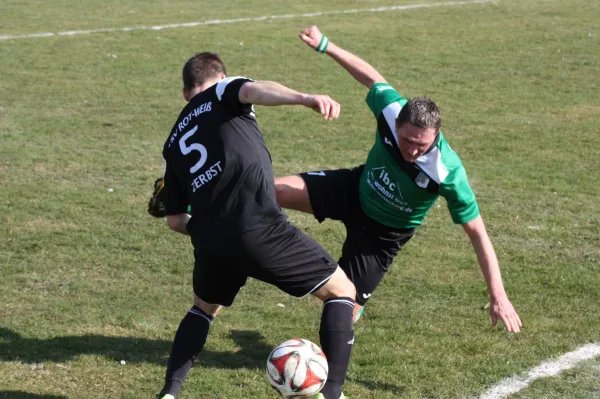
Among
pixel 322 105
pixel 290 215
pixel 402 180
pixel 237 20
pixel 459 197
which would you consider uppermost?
pixel 322 105

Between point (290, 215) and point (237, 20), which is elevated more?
point (290, 215)

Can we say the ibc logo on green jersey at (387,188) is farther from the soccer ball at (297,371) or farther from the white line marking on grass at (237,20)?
the white line marking on grass at (237,20)

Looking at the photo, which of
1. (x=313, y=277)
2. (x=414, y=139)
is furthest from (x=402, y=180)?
(x=313, y=277)

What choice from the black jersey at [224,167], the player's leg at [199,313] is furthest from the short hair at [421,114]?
the player's leg at [199,313]

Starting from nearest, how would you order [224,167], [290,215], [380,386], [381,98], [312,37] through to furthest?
1. [224,167]
2. [380,386]
3. [312,37]
4. [381,98]
5. [290,215]

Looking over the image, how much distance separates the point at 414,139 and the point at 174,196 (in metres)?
1.53

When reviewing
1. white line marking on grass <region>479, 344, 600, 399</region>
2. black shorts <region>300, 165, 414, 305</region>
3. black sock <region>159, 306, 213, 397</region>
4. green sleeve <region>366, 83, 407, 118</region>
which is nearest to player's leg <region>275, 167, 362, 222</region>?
black shorts <region>300, 165, 414, 305</region>

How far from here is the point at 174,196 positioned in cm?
569

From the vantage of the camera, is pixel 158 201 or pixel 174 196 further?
pixel 158 201

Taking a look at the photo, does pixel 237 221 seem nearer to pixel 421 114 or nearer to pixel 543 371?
pixel 421 114

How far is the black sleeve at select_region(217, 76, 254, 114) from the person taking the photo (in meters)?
5.23

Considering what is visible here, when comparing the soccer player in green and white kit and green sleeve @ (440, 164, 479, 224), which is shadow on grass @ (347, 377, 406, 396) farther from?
green sleeve @ (440, 164, 479, 224)

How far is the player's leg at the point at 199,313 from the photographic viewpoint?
5496 mm

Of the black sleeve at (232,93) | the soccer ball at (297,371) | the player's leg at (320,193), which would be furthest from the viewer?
the player's leg at (320,193)
